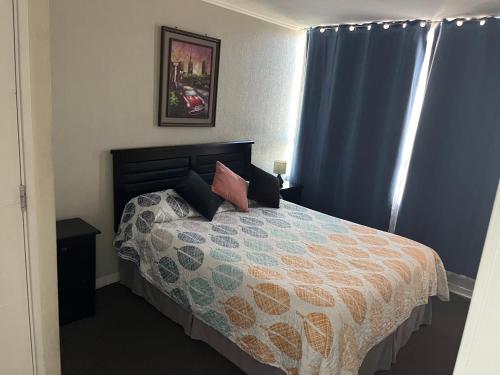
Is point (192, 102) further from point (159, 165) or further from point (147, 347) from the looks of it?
point (147, 347)

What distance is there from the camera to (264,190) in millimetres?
3752

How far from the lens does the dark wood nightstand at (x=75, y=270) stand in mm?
2590

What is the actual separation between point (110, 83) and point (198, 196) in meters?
1.12

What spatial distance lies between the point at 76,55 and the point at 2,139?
1.66m

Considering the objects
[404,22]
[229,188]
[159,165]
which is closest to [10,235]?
[159,165]

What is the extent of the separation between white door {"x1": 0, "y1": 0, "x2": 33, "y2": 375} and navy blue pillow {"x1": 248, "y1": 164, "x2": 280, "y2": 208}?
8.05ft

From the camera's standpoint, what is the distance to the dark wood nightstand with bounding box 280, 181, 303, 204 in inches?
173

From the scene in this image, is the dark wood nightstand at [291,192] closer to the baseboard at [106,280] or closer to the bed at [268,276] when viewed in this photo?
the bed at [268,276]

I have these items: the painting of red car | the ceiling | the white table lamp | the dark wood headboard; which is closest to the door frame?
the dark wood headboard

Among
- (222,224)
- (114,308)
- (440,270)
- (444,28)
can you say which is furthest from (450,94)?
(114,308)

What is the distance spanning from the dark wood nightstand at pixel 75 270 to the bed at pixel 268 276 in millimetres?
351

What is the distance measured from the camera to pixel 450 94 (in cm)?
357

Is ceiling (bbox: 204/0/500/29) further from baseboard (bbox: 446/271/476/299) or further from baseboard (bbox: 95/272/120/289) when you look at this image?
baseboard (bbox: 95/272/120/289)

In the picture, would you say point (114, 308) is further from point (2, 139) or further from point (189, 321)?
point (2, 139)
